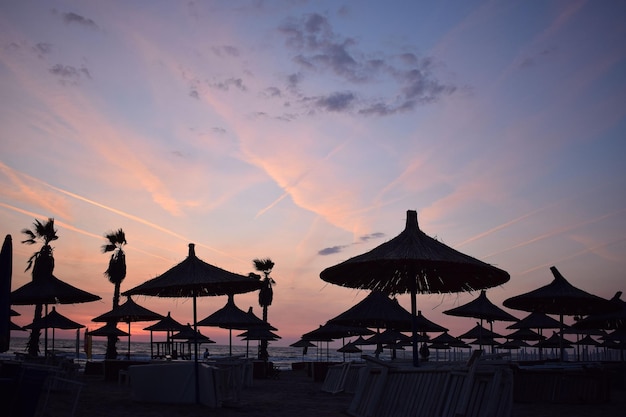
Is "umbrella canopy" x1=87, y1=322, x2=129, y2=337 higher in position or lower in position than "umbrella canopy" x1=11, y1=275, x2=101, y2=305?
lower

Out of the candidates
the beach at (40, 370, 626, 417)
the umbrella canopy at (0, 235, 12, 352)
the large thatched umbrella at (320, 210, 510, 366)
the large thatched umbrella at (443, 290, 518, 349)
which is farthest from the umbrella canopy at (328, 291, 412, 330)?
the umbrella canopy at (0, 235, 12, 352)

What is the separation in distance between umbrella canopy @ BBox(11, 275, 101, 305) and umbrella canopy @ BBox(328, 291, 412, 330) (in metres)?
8.77

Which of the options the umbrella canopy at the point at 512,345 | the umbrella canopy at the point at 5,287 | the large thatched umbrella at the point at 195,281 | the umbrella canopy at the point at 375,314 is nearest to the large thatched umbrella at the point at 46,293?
the large thatched umbrella at the point at 195,281

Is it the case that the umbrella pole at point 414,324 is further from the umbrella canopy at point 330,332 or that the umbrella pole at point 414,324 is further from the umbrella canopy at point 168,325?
the umbrella canopy at point 168,325

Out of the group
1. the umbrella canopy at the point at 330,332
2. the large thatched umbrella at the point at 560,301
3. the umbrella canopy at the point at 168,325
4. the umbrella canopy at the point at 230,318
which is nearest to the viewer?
the large thatched umbrella at the point at 560,301

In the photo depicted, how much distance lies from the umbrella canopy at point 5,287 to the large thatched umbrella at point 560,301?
13678mm

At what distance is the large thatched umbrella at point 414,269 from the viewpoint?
11586 mm

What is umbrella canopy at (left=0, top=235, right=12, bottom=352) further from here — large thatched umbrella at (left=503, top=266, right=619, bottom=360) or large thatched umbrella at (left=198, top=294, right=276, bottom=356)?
large thatched umbrella at (left=198, top=294, right=276, bottom=356)

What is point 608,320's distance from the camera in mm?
23172

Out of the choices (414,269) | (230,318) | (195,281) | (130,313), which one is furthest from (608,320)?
(130,313)

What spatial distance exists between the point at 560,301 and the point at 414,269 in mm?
8102

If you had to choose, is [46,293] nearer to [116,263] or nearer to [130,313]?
[130,313]

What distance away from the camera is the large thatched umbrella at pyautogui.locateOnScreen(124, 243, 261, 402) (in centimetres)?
1364

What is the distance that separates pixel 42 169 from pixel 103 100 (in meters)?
3.44
